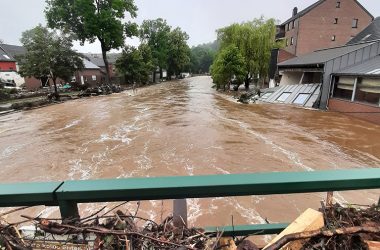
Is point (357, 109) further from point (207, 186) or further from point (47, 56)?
point (47, 56)

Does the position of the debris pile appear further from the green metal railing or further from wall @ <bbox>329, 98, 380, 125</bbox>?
wall @ <bbox>329, 98, 380, 125</bbox>

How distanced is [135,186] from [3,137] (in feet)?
43.0

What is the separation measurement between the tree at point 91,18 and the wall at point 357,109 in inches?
998

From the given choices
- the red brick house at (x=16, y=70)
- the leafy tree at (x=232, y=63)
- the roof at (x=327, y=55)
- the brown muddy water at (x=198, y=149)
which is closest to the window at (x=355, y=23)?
the roof at (x=327, y=55)

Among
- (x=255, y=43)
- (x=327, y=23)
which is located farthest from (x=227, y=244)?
(x=327, y=23)

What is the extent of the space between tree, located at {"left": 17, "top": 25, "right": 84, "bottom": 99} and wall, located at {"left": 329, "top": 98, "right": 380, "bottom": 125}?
22.2m

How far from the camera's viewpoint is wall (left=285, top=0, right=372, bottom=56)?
31.7 meters

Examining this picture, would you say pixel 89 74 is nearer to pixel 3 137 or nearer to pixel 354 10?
pixel 3 137

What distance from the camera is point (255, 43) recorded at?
2612cm

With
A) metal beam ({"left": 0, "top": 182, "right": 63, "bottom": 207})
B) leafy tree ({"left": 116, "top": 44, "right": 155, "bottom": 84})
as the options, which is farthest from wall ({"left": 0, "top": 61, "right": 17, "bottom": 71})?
metal beam ({"left": 0, "top": 182, "right": 63, "bottom": 207})

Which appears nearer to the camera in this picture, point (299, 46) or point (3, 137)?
point (3, 137)

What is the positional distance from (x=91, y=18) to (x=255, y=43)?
18.6 meters

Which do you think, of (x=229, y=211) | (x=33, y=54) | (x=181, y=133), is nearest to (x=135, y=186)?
(x=229, y=211)

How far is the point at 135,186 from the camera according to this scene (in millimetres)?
1221
